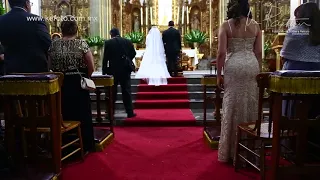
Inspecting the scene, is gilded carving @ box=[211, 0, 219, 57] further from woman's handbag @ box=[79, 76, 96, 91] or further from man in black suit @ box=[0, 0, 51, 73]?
man in black suit @ box=[0, 0, 51, 73]

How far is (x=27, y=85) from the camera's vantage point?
311 centimetres

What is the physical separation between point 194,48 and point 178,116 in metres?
6.75

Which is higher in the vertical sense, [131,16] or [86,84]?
[131,16]

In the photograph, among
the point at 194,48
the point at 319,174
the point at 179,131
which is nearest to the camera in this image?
the point at 319,174

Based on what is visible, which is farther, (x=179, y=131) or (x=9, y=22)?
(x=179, y=131)

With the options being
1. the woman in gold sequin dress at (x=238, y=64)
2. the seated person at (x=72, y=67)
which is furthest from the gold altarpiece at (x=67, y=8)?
the woman in gold sequin dress at (x=238, y=64)

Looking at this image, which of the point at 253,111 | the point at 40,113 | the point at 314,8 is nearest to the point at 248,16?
the point at 314,8

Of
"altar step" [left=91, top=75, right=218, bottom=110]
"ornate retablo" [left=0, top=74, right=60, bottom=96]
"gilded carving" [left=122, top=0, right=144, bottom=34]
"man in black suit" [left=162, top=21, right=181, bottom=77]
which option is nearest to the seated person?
"ornate retablo" [left=0, top=74, right=60, bottom=96]

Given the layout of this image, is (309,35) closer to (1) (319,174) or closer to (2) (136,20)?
(1) (319,174)

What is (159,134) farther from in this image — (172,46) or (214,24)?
(214,24)

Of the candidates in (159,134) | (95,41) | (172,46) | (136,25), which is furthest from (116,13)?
(159,134)

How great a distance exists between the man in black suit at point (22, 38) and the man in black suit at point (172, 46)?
6.12 metres

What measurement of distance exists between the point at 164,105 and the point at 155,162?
3.85 metres

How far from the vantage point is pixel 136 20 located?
15.6 metres
